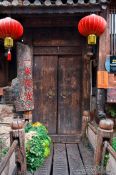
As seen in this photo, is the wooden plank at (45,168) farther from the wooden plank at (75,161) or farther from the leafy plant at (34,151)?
the wooden plank at (75,161)

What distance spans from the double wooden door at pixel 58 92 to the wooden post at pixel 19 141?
346 centimetres

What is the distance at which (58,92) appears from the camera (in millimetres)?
8531

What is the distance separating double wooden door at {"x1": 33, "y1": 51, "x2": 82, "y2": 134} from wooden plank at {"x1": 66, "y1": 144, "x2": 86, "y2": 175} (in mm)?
1095

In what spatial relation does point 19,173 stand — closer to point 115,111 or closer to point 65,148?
point 65,148

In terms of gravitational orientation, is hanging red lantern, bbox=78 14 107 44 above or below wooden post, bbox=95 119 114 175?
above

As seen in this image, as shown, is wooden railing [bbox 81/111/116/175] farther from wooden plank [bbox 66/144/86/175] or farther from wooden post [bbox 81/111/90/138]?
wooden post [bbox 81/111/90/138]

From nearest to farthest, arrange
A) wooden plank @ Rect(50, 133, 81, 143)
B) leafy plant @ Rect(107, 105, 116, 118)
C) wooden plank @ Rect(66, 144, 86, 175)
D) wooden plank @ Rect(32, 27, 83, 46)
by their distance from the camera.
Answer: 1. wooden plank @ Rect(66, 144, 86, 175)
2. leafy plant @ Rect(107, 105, 116, 118)
3. wooden plank @ Rect(50, 133, 81, 143)
4. wooden plank @ Rect(32, 27, 83, 46)

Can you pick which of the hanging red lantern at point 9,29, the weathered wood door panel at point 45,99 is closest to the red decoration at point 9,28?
the hanging red lantern at point 9,29

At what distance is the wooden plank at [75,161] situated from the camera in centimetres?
556

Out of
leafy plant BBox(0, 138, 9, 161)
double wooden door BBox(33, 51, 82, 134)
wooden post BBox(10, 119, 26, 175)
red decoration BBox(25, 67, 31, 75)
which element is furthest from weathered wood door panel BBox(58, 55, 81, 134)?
wooden post BBox(10, 119, 26, 175)

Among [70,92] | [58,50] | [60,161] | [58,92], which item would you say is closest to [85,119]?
[70,92]

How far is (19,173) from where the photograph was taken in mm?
5102

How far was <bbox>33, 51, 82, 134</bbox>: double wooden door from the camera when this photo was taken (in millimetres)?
8484

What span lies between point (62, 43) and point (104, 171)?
182 inches
